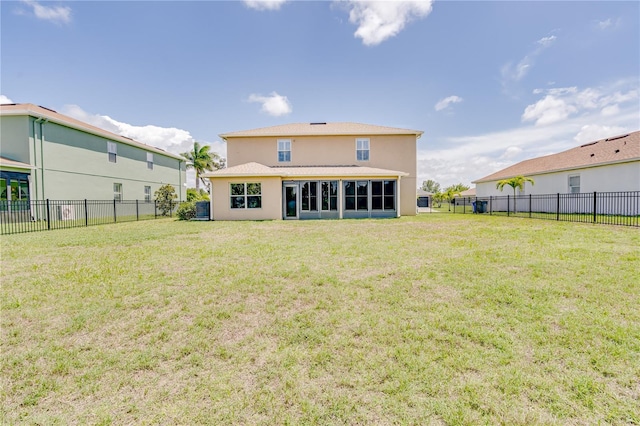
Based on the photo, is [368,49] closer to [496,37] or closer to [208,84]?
[496,37]

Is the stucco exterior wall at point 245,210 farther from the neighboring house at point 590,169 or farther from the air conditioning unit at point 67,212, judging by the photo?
the neighboring house at point 590,169

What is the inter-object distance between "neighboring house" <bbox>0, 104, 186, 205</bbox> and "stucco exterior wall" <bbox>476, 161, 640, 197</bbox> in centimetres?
3552

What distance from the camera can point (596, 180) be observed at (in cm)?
1852

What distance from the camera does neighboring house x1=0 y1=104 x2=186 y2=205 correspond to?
1536 centimetres

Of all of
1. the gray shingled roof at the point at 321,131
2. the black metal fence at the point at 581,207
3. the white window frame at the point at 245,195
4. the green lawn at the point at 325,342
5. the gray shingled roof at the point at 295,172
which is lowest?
the green lawn at the point at 325,342

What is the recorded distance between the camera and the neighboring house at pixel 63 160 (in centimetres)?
1536

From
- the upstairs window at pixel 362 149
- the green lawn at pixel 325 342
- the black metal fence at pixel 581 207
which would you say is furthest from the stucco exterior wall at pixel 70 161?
the black metal fence at pixel 581 207

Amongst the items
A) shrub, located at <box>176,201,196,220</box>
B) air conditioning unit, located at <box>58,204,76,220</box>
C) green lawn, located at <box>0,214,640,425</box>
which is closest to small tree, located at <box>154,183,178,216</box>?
shrub, located at <box>176,201,196,220</box>

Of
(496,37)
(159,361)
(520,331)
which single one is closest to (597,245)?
(520,331)

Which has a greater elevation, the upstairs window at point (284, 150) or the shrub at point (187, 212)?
the upstairs window at point (284, 150)

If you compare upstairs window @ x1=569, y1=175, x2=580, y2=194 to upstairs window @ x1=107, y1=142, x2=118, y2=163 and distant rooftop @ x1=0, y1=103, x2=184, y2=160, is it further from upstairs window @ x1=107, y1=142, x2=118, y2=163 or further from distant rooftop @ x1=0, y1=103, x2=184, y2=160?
upstairs window @ x1=107, y1=142, x2=118, y2=163

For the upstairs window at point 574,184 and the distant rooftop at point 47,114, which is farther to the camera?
the upstairs window at point 574,184

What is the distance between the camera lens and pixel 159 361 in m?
2.67

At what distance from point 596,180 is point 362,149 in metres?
16.4
